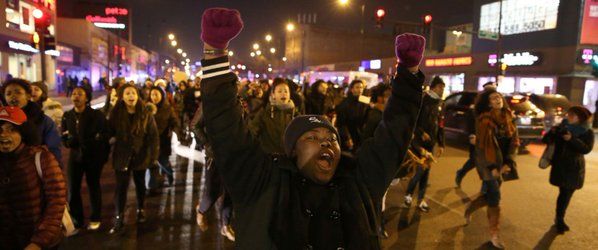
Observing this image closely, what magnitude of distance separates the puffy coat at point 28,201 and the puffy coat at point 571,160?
538 centimetres

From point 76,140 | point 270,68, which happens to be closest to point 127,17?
point 270,68

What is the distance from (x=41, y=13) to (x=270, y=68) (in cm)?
8556

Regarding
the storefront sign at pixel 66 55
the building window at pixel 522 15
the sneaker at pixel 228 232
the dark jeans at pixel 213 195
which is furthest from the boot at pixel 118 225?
the storefront sign at pixel 66 55

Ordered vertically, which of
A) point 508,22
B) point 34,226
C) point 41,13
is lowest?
point 34,226

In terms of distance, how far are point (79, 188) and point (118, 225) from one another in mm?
618

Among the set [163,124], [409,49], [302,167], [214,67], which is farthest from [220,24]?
[163,124]

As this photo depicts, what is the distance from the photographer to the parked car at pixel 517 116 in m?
12.7

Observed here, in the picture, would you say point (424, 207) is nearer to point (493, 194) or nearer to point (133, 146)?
point (493, 194)

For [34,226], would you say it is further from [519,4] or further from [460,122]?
[519,4]

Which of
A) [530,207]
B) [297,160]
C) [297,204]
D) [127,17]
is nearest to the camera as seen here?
[297,204]

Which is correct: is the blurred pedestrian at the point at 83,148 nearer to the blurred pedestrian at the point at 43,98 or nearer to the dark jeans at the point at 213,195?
the blurred pedestrian at the point at 43,98

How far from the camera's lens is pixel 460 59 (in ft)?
102

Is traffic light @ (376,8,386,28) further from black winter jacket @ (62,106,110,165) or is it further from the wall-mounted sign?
black winter jacket @ (62,106,110,165)

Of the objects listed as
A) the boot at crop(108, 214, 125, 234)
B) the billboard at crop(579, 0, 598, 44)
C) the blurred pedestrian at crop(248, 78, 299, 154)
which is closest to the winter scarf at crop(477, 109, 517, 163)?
the blurred pedestrian at crop(248, 78, 299, 154)
